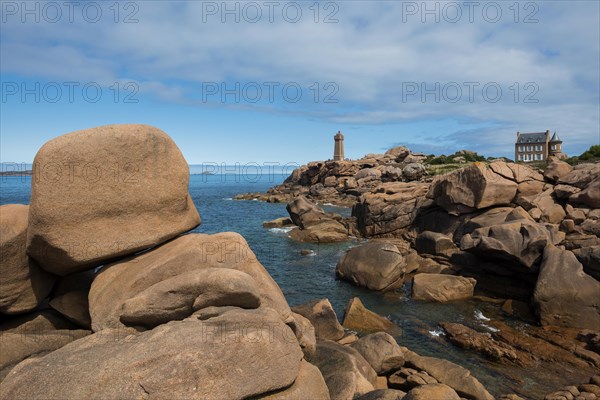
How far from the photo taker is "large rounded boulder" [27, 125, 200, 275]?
938 centimetres

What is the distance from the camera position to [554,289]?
1775 centimetres

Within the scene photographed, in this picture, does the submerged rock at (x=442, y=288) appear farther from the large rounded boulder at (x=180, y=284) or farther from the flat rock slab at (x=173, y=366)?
the flat rock slab at (x=173, y=366)

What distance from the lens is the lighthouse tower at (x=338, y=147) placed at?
337ft

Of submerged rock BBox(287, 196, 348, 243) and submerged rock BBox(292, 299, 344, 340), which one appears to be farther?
submerged rock BBox(287, 196, 348, 243)

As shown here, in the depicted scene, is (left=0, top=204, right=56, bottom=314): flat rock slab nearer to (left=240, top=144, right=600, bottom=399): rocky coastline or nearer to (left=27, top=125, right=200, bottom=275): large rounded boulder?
(left=27, top=125, right=200, bottom=275): large rounded boulder

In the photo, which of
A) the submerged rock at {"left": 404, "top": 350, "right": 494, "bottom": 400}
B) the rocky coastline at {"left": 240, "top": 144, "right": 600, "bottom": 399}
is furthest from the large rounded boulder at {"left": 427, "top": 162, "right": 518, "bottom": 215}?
the submerged rock at {"left": 404, "top": 350, "right": 494, "bottom": 400}

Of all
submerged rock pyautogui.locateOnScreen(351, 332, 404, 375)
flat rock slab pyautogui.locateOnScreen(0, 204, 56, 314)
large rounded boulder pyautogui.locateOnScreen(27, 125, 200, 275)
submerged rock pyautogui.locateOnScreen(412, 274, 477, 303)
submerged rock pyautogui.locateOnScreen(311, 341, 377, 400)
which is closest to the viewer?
submerged rock pyautogui.locateOnScreen(311, 341, 377, 400)

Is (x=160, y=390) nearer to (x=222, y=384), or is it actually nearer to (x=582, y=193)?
(x=222, y=384)

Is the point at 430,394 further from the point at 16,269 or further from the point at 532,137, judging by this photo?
the point at 532,137

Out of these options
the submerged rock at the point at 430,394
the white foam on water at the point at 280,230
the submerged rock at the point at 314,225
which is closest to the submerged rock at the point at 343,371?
the submerged rock at the point at 430,394

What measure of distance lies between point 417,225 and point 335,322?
22669 millimetres

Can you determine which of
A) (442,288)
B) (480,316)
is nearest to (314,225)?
(442,288)

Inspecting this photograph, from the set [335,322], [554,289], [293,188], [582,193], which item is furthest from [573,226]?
[293,188]

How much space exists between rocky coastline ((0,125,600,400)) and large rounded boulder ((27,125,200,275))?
3 centimetres
